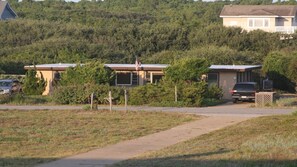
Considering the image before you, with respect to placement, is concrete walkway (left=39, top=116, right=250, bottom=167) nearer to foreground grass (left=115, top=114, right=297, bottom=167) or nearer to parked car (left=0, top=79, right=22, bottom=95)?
foreground grass (left=115, top=114, right=297, bottom=167)

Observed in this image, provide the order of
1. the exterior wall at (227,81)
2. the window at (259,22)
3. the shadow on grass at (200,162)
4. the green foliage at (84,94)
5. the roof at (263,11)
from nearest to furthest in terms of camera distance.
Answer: the shadow on grass at (200,162), the green foliage at (84,94), the exterior wall at (227,81), the window at (259,22), the roof at (263,11)

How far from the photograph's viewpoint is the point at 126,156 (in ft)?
72.8

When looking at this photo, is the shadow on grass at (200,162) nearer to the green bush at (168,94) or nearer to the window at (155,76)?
the green bush at (168,94)

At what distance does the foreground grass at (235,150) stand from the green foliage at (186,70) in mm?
17901

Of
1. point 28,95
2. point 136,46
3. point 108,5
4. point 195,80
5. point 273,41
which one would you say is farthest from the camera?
point 108,5

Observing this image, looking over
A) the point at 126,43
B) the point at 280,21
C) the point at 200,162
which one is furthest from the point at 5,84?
the point at 280,21

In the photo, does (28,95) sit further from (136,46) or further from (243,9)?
(243,9)

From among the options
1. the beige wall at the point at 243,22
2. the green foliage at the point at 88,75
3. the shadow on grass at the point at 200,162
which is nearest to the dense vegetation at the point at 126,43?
the beige wall at the point at 243,22

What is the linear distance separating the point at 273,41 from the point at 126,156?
62.4 metres

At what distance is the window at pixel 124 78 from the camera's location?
54.8 metres

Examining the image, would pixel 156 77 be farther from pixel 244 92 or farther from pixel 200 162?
pixel 200 162

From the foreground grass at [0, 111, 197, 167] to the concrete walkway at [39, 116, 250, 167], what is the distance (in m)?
0.57

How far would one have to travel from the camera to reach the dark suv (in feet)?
163

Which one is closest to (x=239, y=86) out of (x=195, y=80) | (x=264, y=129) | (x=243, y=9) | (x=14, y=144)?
(x=195, y=80)
